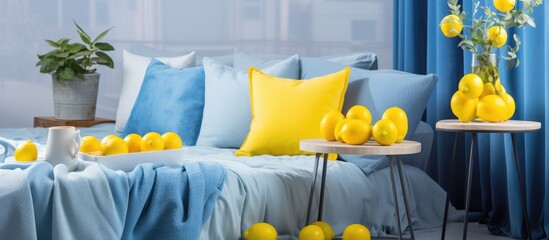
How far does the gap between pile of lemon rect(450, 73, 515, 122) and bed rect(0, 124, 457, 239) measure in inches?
17.4

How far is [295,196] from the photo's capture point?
3.36 meters

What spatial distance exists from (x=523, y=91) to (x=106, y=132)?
2067 mm

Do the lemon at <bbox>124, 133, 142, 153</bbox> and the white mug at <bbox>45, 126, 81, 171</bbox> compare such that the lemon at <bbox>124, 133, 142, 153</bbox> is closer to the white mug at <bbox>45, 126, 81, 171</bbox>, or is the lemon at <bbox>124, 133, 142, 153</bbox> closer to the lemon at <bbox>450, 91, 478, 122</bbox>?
the white mug at <bbox>45, 126, 81, 171</bbox>

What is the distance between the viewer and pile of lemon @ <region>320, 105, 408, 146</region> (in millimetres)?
3121

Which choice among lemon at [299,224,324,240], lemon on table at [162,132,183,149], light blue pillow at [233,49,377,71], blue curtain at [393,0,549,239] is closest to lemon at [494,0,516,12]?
blue curtain at [393,0,549,239]

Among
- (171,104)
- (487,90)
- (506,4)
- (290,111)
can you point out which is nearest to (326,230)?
(290,111)

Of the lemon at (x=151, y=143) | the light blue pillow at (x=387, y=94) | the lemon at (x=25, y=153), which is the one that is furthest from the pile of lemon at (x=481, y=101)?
the lemon at (x=25, y=153)

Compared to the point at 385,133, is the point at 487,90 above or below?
above

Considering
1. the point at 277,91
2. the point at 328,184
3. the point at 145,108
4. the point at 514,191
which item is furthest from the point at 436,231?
the point at 145,108

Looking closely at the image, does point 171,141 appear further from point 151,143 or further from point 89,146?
point 89,146

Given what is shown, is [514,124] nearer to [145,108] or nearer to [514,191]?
[514,191]

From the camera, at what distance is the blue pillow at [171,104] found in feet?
13.5

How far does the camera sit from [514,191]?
372cm

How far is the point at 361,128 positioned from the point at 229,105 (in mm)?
969
